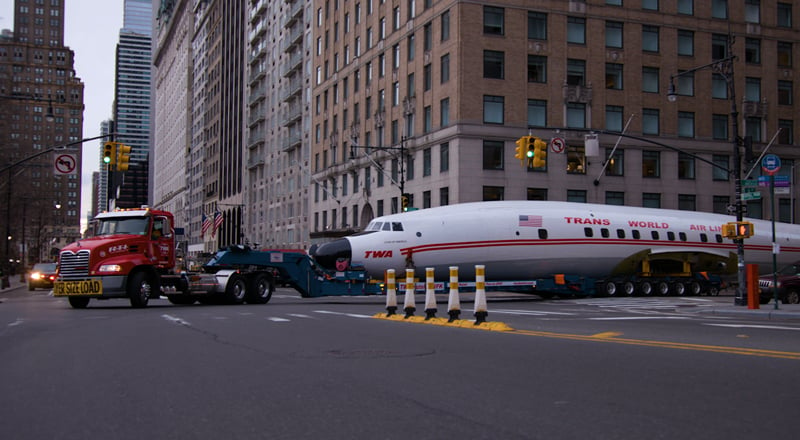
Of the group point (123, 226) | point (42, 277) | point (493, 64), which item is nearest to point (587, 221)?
point (493, 64)

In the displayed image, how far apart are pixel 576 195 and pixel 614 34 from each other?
1183 cm

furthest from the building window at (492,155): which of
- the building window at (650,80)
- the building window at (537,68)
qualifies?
the building window at (650,80)

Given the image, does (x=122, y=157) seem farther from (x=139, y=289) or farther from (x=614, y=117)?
(x=614, y=117)

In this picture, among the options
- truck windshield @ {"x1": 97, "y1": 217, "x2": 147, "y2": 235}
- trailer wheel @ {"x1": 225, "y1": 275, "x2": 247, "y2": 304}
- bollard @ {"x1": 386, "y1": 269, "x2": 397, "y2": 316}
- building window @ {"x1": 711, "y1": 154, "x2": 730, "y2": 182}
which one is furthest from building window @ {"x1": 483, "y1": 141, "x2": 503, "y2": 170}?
bollard @ {"x1": 386, "y1": 269, "x2": 397, "y2": 316}

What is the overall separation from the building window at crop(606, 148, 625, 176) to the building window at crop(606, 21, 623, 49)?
24.2 feet

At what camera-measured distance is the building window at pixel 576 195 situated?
171 ft

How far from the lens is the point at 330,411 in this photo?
650 cm

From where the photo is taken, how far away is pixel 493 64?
50.7 m

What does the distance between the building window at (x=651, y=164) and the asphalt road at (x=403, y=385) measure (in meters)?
→ 42.1

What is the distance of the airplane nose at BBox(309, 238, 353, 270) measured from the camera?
28.6 meters

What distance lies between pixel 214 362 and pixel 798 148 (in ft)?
190

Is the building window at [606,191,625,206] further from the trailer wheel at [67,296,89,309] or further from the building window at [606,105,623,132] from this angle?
the trailer wheel at [67,296,89,309]

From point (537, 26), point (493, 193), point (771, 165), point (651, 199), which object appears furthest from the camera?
point (651, 199)

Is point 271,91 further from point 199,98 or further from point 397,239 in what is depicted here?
Result: point 397,239
